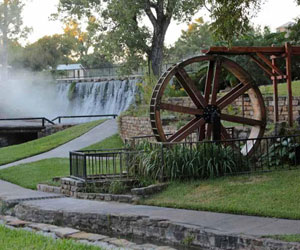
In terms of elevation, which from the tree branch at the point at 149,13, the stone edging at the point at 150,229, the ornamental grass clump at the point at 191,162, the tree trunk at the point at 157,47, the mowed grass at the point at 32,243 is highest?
the tree branch at the point at 149,13

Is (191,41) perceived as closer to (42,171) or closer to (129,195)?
(42,171)

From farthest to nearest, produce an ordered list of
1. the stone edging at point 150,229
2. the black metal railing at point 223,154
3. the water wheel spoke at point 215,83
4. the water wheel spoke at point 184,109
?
the water wheel spoke at point 215,83 → the water wheel spoke at point 184,109 → the black metal railing at point 223,154 → the stone edging at point 150,229

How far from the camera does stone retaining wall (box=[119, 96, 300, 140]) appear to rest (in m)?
16.2

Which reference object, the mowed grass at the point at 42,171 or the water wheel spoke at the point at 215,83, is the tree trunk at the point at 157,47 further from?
the water wheel spoke at the point at 215,83

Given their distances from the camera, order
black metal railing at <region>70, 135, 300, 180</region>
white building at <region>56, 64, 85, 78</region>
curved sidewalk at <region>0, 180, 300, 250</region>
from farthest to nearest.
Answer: white building at <region>56, 64, 85, 78</region>, black metal railing at <region>70, 135, 300, 180</region>, curved sidewalk at <region>0, 180, 300, 250</region>

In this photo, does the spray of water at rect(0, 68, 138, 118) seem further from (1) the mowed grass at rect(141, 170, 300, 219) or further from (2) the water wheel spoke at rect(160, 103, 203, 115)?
(1) the mowed grass at rect(141, 170, 300, 219)

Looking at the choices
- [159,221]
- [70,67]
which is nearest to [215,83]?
[159,221]

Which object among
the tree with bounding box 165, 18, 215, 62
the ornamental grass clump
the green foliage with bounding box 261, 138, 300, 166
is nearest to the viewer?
the ornamental grass clump

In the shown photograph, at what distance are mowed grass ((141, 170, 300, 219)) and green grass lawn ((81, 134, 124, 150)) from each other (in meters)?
11.4

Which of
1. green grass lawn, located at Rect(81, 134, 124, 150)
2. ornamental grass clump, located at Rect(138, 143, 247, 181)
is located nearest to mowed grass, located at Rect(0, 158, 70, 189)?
green grass lawn, located at Rect(81, 134, 124, 150)

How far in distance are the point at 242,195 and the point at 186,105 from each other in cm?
1090

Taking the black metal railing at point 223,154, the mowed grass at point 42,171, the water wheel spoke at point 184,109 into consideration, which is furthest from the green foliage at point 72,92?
the black metal railing at point 223,154

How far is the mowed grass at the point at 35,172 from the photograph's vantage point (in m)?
15.8

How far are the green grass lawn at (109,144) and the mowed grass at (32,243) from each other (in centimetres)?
1488
